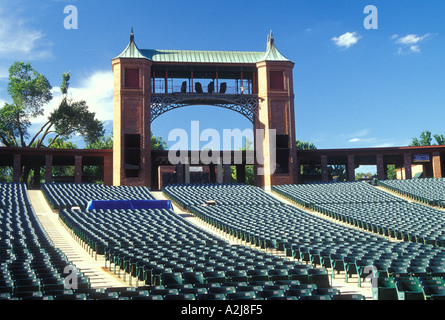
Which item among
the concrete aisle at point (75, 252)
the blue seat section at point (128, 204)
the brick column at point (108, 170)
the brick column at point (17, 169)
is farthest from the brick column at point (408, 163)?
the brick column at point (17, 169)

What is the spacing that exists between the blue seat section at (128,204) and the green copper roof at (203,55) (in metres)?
19.6

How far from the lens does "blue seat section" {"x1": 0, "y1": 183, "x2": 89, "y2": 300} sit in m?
10.6

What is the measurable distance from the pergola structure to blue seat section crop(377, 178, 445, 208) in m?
10.9

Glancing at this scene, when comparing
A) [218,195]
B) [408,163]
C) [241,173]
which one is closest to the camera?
[218,195]

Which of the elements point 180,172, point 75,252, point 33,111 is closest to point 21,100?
point 33,111

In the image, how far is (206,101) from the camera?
49.8m

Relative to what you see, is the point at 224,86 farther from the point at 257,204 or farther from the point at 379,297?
the point at 379,297

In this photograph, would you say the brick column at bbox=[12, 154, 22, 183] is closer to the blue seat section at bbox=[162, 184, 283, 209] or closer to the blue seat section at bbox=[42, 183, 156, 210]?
the blue seat section at bbox=[42, 183, 156, 210]

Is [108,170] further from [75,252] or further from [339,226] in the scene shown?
[339,226]

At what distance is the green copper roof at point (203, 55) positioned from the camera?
48125 millimetres

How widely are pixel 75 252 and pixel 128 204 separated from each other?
43.8ft

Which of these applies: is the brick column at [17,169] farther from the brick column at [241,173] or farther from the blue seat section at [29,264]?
the brick column at [241,173]

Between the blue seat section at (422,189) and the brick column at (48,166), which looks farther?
the brick column at (48,166)

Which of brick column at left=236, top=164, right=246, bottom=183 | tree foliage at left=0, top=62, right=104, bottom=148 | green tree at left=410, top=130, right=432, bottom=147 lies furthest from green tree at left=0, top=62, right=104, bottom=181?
green tree at left=410, top=130, right=432, bottom=147
